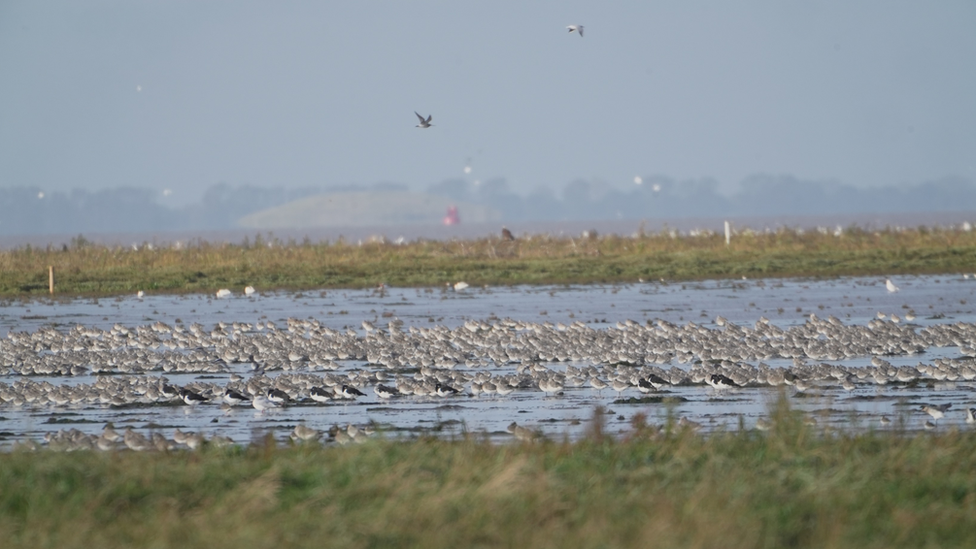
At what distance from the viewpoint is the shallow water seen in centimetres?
1421

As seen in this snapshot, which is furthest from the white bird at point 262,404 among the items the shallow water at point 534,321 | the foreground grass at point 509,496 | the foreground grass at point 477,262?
the foreground grass at point 477,262

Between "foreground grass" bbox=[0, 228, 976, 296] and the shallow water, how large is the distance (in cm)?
266

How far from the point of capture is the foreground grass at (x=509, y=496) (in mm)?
8055

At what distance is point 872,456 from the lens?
33.0ft

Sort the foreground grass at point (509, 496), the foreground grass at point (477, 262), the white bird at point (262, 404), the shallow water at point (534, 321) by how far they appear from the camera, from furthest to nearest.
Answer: the foreground grass at point (477, 262)
the white bird at point (262, 404)
the shallow water at point (534, 321)
the foreground grass at point (509, 496)

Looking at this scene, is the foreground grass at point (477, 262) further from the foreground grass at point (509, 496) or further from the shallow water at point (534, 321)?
the foreground grass at point (509, 496)

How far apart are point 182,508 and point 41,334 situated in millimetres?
16422

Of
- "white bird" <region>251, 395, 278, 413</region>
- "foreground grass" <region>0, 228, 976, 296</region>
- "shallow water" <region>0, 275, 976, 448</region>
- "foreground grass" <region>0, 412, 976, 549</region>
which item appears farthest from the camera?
"foreground grass" <region>0, 228, 976, 296</region>

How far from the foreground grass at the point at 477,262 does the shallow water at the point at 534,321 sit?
266cm

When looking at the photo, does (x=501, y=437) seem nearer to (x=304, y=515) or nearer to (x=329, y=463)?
(x=329, y=463)

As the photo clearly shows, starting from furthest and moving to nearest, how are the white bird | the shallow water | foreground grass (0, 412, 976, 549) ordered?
1. the white bird
2. the shallow water
3. foreground grass (0, 412, 976, 549)

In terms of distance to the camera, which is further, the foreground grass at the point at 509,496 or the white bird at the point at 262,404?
the white bird at the point at 262,404

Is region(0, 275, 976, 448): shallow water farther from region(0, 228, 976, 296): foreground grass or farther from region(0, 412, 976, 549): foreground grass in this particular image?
region(0, 228, 976, 296): foreground grass

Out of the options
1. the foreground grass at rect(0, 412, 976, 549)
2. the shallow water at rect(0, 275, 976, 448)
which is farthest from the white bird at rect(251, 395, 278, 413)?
the foreground grass at rect(0, 412, 976, 549)
